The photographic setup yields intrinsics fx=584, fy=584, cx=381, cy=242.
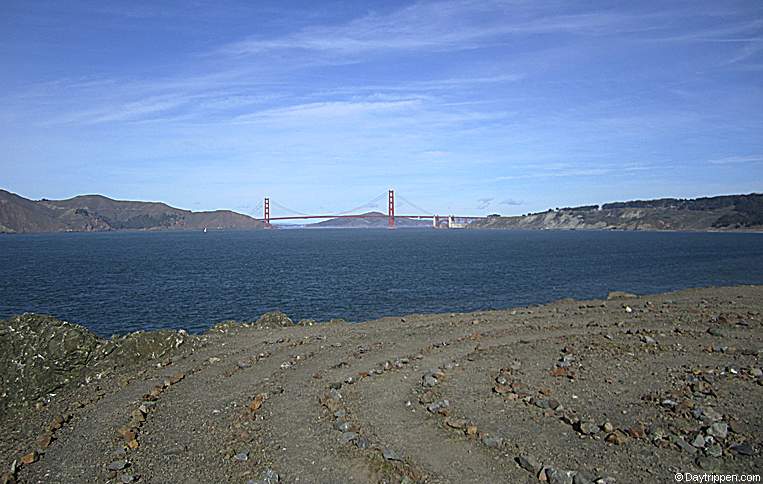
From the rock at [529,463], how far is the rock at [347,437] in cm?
279

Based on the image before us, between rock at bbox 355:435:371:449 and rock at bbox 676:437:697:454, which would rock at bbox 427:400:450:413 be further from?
rock at bbox 676:437:697:454

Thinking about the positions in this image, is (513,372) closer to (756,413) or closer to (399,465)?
(756,413)

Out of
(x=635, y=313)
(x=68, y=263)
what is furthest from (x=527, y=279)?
(x=68, y=263)

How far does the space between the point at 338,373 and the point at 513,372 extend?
4.34 m

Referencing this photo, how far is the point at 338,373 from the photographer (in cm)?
1477

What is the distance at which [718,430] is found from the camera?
955 centimetres

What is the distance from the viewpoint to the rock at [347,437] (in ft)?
32.4

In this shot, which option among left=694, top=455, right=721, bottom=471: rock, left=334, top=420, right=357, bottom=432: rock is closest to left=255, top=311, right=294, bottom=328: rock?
left=334, top=420, right=357, bottom=432: rock

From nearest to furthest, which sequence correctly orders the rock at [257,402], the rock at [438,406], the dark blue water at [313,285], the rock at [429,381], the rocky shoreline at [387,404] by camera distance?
the rocky shoreline at [387,404]
the rock at [438,406]
the rock at [257,402]
the rock at [429,381]
the dark blue water at [313,285]

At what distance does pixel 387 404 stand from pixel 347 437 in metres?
2.01

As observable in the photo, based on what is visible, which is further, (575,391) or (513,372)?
(513,372)

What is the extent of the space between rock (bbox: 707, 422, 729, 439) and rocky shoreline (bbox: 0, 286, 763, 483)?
0.03 m

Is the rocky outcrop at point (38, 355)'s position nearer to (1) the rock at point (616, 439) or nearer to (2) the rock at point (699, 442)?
(1) the rock at point (616, 439)

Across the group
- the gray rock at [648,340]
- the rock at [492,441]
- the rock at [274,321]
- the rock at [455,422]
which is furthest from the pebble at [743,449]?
the rock at [274,321]
